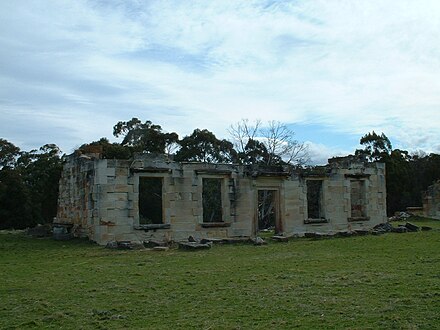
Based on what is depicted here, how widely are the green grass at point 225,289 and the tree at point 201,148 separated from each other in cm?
2137

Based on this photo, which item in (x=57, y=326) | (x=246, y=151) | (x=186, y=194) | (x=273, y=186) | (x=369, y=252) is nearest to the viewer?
(x=57, y=326)

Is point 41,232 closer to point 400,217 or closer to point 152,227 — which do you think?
point 152,227

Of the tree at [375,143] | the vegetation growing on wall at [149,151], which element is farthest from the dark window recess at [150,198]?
the tree at [375,143]

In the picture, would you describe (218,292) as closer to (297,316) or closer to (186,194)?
(297,316)

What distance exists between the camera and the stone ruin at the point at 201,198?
18328 mm

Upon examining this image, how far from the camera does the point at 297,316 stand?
22.6ft

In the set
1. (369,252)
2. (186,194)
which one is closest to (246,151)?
(186,194)

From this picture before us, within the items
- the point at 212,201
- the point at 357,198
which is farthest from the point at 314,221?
the point at 212,201

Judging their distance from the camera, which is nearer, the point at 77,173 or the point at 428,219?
the point at 77,173

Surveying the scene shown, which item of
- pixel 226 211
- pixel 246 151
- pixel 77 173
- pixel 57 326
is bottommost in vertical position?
pixel 57 326

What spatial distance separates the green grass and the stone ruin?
3.47 m

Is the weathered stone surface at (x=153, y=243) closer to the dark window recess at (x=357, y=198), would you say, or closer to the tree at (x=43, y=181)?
the dark window recess at (x=357, y=198)

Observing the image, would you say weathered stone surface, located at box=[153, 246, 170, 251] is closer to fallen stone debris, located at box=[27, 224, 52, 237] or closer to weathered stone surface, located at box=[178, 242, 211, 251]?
weathered stone surface, located at box=[178, 242, 211, 251]

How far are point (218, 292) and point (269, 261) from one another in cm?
428
